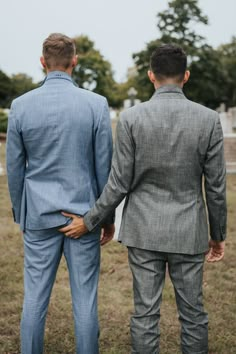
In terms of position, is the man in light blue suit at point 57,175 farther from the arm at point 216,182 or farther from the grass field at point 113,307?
the grass field at point 113,307

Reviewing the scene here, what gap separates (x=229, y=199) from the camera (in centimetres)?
965

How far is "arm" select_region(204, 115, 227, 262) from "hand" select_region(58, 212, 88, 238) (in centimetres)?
71

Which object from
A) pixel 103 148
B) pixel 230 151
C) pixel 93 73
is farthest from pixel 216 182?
pixel 93 73

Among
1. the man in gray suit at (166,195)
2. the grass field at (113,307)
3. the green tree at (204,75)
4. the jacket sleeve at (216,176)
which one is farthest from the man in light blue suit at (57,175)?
the green tree at (204,75)

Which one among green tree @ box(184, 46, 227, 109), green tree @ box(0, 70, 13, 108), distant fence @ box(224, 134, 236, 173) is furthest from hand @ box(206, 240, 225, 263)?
green tree @ box(0, 70, 13, 108)

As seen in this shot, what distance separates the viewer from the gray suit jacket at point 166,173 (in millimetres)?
2658

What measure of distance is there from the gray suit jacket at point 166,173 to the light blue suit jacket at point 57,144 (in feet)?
0.50

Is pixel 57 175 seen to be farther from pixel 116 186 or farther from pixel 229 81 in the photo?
pixel 229 81

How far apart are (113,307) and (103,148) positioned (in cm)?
198

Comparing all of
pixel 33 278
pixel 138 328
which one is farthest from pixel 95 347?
pixel 33 278

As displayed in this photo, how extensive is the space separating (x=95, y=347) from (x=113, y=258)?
2.84m

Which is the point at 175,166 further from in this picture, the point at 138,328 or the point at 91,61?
the point at 91,61

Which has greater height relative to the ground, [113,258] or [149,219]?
[149,219]

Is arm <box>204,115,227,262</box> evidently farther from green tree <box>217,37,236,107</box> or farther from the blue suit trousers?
green tree <box>217,37,236,107</box>
